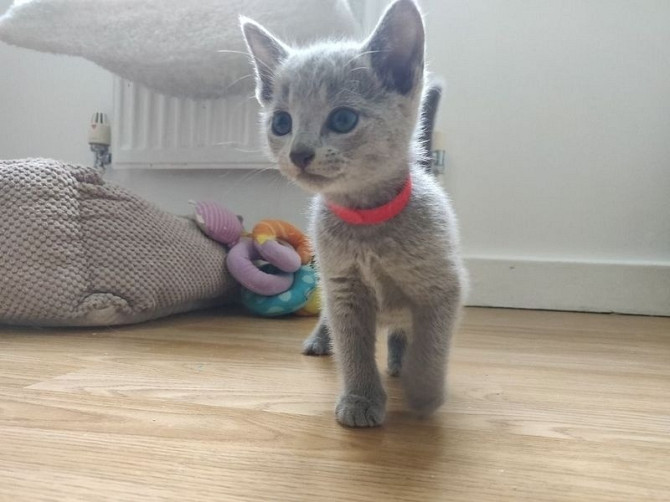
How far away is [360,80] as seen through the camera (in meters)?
0.78

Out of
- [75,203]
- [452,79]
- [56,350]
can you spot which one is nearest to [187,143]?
[75,203]

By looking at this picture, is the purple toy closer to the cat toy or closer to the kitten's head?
the cat toy

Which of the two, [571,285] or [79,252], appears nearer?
[79,252]

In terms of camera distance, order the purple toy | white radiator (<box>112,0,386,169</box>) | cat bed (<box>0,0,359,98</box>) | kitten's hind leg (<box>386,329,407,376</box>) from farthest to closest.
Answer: white radiator (<box>112,0,386,169</box>) < cat bed (<box>0,0,359,98</box>) < the purple toy < kitten's hind leg (<box>386,329,407,376</box>)

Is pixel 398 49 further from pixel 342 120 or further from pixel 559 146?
pixel 559 146

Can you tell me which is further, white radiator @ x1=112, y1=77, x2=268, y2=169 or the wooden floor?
white radiator @ x1=112, y1=77, x2=268, y2=169

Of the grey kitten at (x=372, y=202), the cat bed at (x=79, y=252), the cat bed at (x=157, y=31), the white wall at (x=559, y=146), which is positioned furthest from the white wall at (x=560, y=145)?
the grey kitten at (x=372, y=202)

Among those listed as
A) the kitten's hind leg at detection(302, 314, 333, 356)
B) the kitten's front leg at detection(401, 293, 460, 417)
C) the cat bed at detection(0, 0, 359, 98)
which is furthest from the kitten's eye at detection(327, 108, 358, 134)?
the cat bed at detection(0, 0, 359, 98)

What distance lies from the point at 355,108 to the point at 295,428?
407 mm

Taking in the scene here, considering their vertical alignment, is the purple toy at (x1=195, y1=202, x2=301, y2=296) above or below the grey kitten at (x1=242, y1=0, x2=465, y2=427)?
below

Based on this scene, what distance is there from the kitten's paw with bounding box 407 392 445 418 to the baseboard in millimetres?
1010

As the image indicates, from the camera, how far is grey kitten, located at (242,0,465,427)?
0.75 m

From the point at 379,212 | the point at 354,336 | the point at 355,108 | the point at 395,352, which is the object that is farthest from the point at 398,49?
the point at 395,352

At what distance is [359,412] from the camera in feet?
2.42
